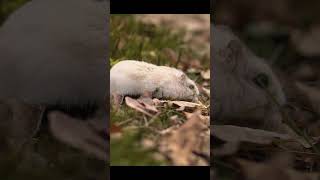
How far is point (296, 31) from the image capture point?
2857 millimetres

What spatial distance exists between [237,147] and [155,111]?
220mm

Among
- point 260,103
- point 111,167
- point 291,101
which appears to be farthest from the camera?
point 291,101

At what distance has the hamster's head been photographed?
160 cm

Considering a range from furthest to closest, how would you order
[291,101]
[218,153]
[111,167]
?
[291,101] < [218,153] < [111,167]

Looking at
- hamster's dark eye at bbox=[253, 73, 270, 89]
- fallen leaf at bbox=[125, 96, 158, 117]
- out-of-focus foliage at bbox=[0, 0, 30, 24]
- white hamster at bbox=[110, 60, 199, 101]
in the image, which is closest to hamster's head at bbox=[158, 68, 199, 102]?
white hamster at bbox=[110, 60, 199, 101]

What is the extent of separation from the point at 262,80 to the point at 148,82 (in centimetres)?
41

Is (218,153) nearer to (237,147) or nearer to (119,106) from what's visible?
(237,147)

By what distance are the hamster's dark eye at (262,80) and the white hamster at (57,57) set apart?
1.60 ft

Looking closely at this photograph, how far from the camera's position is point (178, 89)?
5.32 ft

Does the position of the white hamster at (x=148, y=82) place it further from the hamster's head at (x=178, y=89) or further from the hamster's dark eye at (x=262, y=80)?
the hamster's dark eye at (x=262, y=80)

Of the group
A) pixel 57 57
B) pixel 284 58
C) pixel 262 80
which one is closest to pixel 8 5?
pixel 57 57

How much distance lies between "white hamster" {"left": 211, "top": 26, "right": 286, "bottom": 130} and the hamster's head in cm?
6

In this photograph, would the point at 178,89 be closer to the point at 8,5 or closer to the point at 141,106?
the point at 141,106

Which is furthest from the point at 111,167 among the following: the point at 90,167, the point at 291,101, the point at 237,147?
the point at 291,101
